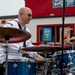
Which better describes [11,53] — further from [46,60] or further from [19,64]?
[46,60]

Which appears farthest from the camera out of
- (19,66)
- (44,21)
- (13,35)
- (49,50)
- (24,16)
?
(44,21)

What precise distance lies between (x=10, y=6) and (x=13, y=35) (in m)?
5.39

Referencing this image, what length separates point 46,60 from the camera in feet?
17.8

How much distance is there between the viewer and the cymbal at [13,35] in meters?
4.55

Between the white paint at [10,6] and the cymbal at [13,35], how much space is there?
466 cm

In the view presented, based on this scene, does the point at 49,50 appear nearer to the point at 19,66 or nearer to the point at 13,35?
the point at 19,66

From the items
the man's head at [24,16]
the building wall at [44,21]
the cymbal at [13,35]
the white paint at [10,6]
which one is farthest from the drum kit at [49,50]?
the white paint at [10,6]

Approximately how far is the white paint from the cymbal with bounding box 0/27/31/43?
4657mm

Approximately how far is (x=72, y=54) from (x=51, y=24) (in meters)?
2.63

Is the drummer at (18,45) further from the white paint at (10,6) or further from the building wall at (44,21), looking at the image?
the white paint at (10,6)

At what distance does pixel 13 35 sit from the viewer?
15.6 feet

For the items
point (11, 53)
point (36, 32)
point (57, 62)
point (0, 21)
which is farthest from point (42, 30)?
point (11, 53)

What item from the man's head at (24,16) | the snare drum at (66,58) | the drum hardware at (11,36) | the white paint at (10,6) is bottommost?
the snare drum at (66,58)

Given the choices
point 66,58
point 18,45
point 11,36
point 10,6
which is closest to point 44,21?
point 10,6
